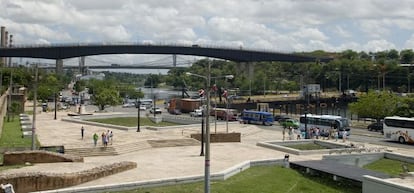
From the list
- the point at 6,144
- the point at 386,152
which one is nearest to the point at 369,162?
the point at 386,152

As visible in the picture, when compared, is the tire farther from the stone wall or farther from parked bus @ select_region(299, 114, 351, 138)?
the stone wall

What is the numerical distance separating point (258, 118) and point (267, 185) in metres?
41.3

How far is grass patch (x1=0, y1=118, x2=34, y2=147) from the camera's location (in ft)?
121

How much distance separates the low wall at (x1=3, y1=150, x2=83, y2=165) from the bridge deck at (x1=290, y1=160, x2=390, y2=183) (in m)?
14.0

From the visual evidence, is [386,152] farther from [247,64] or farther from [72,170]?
[247,64]

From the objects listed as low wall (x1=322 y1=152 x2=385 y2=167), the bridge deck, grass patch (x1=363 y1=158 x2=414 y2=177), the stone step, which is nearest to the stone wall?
the stone step

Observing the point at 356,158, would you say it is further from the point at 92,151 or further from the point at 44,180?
the point at 44,180

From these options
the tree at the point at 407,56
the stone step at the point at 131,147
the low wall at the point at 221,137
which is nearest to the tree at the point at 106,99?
the low wall at the point at 221,137

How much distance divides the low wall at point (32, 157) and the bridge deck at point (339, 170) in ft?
46.1

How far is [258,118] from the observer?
67.3 metres

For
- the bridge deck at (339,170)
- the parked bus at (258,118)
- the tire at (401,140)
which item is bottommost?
the bridge deck at (339,170)

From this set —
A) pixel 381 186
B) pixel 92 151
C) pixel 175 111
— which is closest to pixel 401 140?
pixel 381 186

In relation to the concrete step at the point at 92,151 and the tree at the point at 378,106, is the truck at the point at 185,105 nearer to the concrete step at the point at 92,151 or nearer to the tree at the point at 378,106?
the tree at the point at 378,106

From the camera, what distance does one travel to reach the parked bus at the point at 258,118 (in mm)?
66875
